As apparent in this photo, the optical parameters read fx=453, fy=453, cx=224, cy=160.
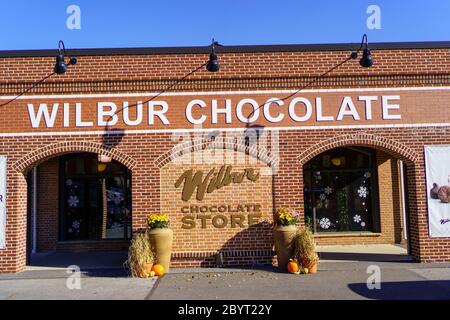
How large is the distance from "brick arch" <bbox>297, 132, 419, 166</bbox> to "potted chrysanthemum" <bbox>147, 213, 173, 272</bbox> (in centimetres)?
352

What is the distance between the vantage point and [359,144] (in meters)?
10.9

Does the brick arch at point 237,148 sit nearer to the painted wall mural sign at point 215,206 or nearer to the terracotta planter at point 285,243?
the painted wall mural sign at point 215,206

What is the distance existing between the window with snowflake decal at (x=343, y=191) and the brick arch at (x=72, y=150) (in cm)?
612

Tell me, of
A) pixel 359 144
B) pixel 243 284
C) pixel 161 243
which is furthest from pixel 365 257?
pixel 161 243

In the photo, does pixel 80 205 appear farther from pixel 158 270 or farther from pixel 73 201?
pixel 158 270

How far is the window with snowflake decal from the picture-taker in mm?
14320

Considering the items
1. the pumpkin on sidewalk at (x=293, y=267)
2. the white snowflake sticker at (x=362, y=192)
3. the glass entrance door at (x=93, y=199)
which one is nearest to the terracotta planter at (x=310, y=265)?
the pumpkin on sidewalk at (x=293, y=267)

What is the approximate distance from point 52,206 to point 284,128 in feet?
25.1

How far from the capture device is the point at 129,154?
35.4 ft

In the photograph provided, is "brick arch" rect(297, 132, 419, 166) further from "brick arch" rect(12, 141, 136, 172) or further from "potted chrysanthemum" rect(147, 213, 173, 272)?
"brick arch" rect(12, 141, 136, 172)

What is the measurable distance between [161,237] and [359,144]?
16.9 ft

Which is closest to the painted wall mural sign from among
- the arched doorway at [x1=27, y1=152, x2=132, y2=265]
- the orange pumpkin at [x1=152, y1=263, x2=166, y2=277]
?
the orange pumpkin at [x1=152, y1=263, x2=166, y2=277]

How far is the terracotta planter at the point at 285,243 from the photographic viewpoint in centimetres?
998

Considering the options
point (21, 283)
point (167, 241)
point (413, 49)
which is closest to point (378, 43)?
point (413, 49)
